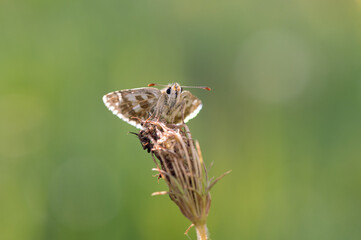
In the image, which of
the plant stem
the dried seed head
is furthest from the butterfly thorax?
the plant stem

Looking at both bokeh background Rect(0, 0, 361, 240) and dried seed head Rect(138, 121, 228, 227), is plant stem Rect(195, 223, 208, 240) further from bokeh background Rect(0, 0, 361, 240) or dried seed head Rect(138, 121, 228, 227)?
bokeh background Rect(0, 0, 361, 240)

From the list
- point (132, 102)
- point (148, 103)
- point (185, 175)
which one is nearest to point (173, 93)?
point (148, 103)

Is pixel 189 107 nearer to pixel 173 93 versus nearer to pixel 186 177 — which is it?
pixel 173 93

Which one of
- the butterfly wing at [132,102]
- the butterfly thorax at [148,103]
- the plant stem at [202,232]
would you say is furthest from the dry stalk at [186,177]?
the butterfly wing at [132,102]

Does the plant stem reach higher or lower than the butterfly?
lower

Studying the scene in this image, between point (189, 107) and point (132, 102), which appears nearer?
point (132, 102)

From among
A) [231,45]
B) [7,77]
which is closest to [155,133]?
[7,77]

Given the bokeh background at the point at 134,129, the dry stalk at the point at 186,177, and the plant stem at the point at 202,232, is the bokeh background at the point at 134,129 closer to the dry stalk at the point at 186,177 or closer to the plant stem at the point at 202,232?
the dry stalk at the point at 186,177
